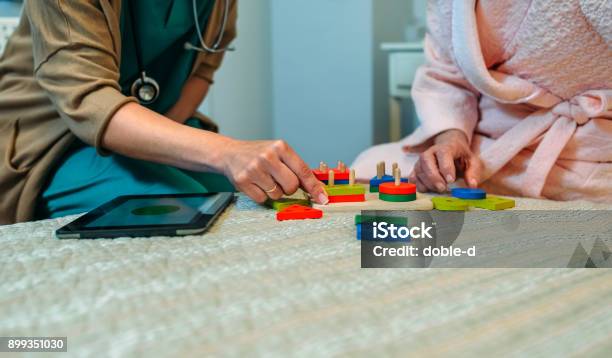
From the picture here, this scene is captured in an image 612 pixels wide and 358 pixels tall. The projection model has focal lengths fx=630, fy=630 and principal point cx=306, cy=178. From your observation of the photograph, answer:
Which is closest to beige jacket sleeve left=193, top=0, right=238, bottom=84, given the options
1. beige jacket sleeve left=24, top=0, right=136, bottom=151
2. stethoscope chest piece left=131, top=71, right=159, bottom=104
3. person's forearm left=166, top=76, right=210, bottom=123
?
person's forearm left=166, top=76, right=210, bottom=123

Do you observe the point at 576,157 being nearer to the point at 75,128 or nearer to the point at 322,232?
the point at 322,232

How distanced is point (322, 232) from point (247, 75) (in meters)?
1.94

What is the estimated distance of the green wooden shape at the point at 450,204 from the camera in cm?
70

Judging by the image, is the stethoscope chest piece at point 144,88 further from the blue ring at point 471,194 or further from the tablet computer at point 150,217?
the blue ring at point 471,194

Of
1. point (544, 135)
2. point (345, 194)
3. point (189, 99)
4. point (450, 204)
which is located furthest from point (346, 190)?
point (189, 99)

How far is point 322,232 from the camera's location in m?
0.61

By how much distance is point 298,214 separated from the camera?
26.4 inches

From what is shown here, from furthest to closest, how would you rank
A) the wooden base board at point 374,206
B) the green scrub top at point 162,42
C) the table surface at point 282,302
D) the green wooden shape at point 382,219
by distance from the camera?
the green scrub top at point 162,42, the wooden base board at point 374,206, the green wooden shape at point 382,219, the table surface at point 282,302

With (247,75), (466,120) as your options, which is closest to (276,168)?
(466,120)

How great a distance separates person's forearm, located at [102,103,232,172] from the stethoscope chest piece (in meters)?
0.18

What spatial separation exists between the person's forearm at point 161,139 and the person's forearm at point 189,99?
334mm

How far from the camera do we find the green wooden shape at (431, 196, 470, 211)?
699mm

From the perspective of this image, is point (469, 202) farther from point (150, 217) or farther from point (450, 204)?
point (150, 217)

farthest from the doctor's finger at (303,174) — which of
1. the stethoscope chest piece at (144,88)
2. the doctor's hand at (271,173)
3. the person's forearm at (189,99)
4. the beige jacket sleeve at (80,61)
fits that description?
the person's forearm at (189,99)
